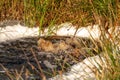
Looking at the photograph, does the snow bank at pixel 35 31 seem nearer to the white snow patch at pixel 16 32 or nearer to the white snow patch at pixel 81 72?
the white snow patch at pixel 16 32

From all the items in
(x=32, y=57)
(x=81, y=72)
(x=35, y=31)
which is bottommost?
(x=81, y=72)

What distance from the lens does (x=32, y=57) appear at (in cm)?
487

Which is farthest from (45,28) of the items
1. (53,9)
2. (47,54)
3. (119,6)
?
(119,6)

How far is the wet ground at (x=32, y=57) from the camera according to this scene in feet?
14.5

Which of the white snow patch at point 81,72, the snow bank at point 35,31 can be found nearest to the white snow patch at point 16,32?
the snow bank at point 35,31

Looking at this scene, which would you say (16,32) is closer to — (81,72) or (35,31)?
(35,31)

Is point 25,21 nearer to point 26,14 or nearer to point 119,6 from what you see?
point 26,14

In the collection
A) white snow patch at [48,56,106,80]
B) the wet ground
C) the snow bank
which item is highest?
the snow bank

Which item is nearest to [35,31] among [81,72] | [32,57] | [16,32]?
[16,32]

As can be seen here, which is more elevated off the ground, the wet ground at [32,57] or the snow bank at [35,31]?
the snow bank at [35,31]

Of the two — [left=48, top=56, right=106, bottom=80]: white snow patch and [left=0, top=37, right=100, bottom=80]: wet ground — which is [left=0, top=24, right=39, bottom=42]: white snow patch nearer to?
[left=0, top=37, right=100, bottom=80]: wet ground

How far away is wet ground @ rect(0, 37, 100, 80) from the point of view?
4430 millimetres

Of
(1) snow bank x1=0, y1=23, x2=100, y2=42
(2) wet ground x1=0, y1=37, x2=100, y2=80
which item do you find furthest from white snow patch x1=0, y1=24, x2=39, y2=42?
(2) wet ground x1=0, y1=37, x2=100, y2=80

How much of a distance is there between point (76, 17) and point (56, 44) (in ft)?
1.86
